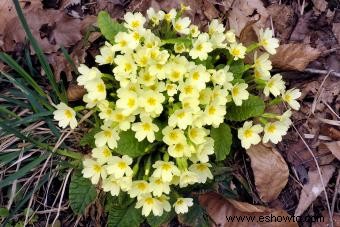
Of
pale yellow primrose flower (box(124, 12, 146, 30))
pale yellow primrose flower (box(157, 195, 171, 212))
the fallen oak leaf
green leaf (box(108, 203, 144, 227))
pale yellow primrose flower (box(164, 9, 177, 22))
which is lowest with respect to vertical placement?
green leaf (box(108, 203, 144, 227))

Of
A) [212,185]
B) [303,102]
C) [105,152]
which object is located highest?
[105,152]

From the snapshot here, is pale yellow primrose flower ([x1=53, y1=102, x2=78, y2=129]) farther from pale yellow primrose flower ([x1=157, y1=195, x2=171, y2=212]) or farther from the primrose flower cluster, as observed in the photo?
pale yellow primrose flower ([x1=157, y1=195, x2=171, y2=212])

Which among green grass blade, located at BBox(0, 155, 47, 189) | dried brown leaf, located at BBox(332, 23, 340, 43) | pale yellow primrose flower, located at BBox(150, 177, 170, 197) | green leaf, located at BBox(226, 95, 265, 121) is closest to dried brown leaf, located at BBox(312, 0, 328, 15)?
dried brown leaf, located at BBox(332, 23, 340, 43)

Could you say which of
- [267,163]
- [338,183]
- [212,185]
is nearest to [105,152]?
[212,185]

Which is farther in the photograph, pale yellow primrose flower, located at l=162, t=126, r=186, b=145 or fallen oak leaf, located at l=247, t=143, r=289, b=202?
fallen oak leaf, located at l=247, t=143, r=289, b=202

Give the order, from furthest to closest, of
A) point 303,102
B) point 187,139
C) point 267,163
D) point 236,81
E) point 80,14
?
point 80,14, point 303,102, point 267,163, point 236,81, point 187,139

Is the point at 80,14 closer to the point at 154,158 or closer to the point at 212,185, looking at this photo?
the point at 154,158

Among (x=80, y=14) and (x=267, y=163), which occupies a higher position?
(x=80, y=14)

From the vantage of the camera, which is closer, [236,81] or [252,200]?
[236,81]

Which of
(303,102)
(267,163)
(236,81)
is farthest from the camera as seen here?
(303,102)
